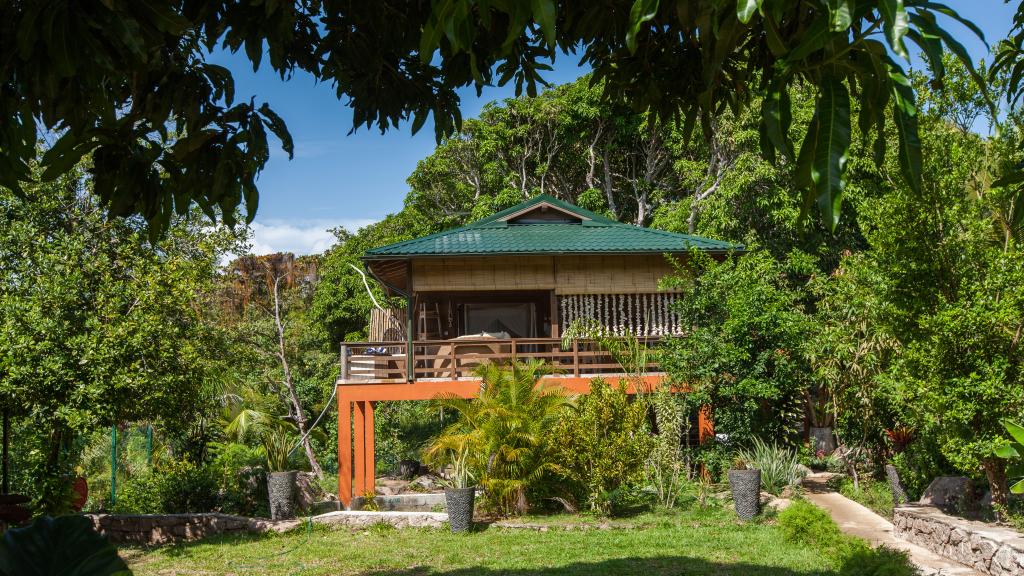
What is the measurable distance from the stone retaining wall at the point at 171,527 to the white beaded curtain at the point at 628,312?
6.72m

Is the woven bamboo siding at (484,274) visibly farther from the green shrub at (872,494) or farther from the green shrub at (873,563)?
the green shrub at (873,563)

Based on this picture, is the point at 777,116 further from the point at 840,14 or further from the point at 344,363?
the point at 344,363

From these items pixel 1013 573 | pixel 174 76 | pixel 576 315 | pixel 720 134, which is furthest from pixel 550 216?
pixel 174 76

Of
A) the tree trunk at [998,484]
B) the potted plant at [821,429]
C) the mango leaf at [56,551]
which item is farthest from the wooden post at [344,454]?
the mango leaf at [56,551]

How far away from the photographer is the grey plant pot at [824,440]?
17.7 meters

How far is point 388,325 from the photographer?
886 inches

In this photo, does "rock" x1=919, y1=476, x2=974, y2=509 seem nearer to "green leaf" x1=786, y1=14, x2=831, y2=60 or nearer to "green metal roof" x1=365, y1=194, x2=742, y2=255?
"green metal roof" x1=365, y1=194, x2=742, y2=255

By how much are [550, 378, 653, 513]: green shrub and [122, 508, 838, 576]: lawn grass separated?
63cm

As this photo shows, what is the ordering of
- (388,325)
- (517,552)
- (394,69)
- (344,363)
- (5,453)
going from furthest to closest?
(388,325) → (344,363) → (517,552) → (5,453) → (394,69)

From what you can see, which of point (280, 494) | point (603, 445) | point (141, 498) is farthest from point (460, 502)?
point (141, 498)

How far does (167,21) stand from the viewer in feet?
9.57

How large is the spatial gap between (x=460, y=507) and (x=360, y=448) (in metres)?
3.84

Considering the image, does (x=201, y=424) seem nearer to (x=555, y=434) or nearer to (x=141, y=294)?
(x=141, y=294)

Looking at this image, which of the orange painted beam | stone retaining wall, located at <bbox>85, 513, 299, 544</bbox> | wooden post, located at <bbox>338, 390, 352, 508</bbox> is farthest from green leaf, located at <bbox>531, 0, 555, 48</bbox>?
wooden post, located at <bbox>338, 390, 352, 508</bbox>
